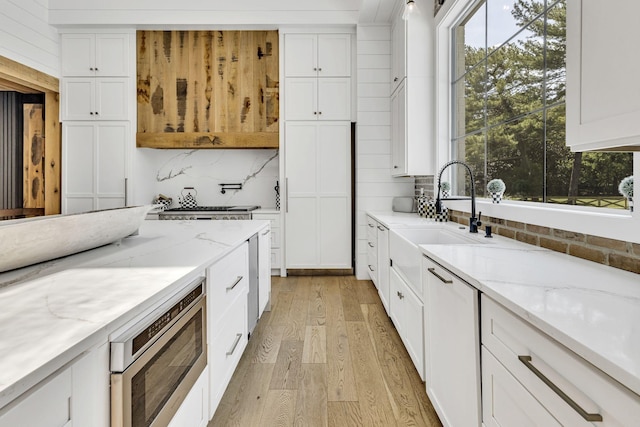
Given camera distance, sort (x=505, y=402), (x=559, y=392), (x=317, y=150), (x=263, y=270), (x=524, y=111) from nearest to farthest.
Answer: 1. (x=559, y=392)
2. (x=505, y=402)
3. (x=524, y=111)
4. (x=263, y=270)
5. (x=317, y=150)

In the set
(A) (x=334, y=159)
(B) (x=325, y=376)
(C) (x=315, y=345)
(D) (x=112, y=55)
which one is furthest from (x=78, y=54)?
(B) (x=325, y=376)

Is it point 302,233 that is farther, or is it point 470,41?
point 302,233

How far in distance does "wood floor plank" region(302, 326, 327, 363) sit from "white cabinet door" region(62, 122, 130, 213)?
3.10m

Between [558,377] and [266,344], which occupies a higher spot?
[558,377]

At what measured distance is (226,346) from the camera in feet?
5.74

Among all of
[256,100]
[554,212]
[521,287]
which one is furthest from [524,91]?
[256,100]

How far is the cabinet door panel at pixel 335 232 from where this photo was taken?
14.3 ft

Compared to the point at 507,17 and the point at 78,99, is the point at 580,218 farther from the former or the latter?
the point at 78,99

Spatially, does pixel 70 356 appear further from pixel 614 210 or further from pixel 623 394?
pixel 614 210

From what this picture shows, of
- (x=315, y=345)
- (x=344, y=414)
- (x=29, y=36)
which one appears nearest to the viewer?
(x=344, y=414)

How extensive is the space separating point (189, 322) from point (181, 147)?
11.8 feet

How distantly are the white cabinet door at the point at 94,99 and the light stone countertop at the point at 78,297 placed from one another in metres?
3.39

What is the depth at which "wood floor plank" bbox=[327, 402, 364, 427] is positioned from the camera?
1655 millimetres

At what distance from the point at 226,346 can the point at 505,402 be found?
1234mm
